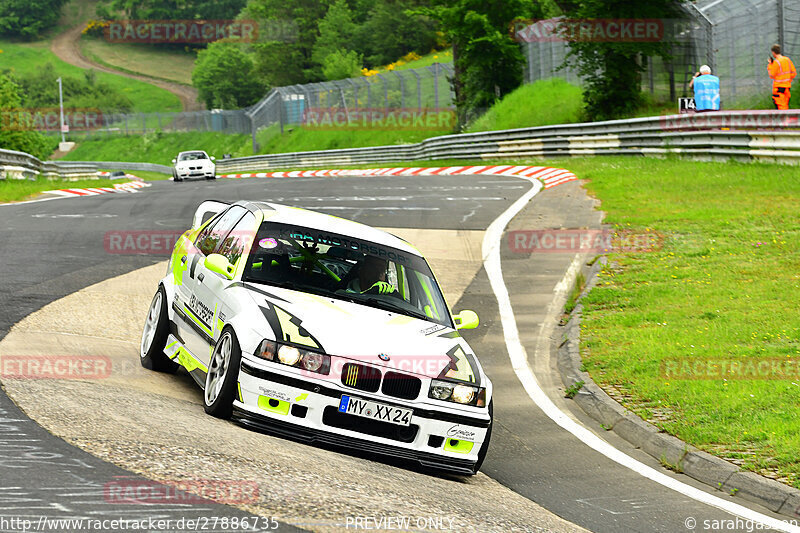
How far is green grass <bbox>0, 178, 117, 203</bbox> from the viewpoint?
25203 mm

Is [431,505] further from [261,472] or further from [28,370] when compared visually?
[28,370]

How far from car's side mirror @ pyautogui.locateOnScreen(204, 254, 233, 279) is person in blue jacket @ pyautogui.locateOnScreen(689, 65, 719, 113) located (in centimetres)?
2000

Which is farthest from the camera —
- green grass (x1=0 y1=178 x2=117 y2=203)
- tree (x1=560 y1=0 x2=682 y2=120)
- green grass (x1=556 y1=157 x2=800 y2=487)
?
tree (x1=560 y1=0 x2=682 y2=120)

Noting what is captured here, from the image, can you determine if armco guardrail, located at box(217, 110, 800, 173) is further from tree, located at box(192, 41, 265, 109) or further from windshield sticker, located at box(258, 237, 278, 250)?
tree, located at box(192, 41, 265, 109)

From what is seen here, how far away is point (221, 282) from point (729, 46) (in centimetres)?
2513

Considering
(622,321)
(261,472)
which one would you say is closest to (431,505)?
(261,472)

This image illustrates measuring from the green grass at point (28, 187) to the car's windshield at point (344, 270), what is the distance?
18849 mm

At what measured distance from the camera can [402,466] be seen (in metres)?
6.54

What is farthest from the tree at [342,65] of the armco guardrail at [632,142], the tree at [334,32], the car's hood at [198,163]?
the car's hood at [198,163]

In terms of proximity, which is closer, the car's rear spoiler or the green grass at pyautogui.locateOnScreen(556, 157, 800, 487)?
the green grass at pyautogui.locateOnScreen(556, 157, 800, 487)

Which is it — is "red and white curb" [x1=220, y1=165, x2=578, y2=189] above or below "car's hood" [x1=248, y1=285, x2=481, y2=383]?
above

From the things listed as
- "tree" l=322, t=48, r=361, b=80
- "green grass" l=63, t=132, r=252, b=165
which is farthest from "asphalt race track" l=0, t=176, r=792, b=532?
"tree" l=322, t=48, r=361, b=80

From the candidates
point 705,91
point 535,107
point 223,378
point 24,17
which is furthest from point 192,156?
point 24,17

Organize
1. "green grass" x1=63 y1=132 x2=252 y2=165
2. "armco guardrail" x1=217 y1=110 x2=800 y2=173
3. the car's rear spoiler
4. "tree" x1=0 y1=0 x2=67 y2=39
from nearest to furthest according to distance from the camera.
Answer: the car's rear spoiler
"armco guardrail" x1=217 y1=110 x2=800 y2=173
"green grass" x1=63 y1=132 x2=252 y2=165
"tree" x1=0 y1=0 x2=67 y2=39
